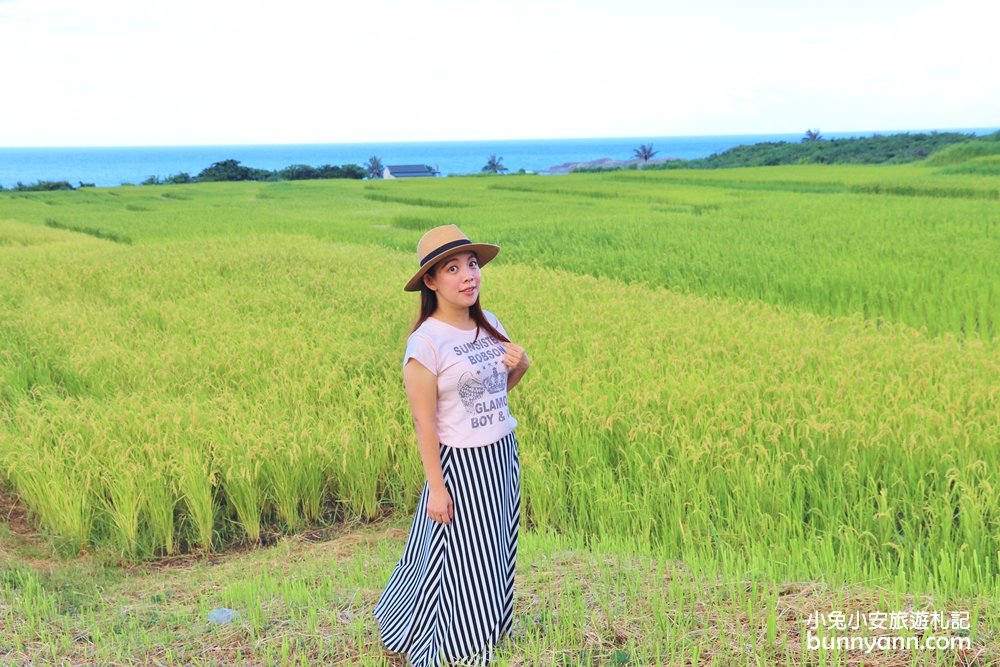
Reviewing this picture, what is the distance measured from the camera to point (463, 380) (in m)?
2.16

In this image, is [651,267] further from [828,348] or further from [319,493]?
[319,493]

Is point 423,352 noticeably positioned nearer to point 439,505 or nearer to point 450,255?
point 450,255

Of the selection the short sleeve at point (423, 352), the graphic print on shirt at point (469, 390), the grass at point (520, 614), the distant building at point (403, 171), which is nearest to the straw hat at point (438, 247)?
the short sleeve at point (423, 352)

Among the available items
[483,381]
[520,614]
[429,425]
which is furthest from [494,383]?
[520,614]

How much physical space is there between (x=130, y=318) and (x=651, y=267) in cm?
620

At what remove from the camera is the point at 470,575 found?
7.38 ft

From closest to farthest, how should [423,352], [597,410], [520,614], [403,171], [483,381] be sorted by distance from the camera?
[423,352], [483,381], [520,614], [597,410], [403,171]

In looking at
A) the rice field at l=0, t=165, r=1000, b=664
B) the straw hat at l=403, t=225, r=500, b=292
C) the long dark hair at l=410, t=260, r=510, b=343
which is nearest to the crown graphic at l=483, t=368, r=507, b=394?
the long dark hair at l=410, t=260, r=510, b=343

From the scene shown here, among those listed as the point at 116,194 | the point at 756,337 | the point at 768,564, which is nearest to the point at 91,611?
the point at 768,564

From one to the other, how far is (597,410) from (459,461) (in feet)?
6.91

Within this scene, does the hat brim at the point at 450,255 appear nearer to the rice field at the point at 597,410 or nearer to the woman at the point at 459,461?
the woman at the point at 459,461

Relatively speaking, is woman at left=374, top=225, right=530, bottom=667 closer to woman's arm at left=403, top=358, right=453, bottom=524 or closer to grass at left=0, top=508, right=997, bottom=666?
woman's arm at left=403, top=358, right=453, bottom=524

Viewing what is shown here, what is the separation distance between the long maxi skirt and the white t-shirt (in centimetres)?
5

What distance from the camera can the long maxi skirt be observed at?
223 centimetres
